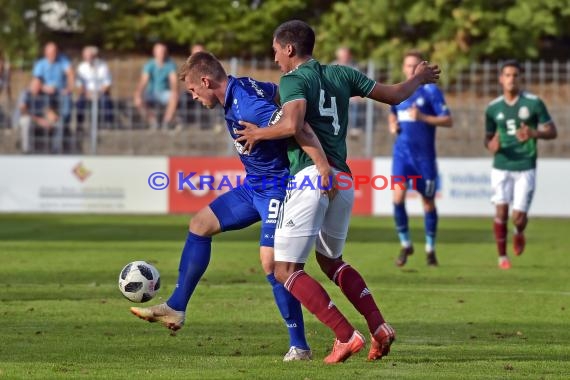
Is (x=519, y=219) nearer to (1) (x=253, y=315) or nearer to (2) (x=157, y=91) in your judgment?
(1) (x=253, y=315)

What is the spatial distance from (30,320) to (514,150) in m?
7.59

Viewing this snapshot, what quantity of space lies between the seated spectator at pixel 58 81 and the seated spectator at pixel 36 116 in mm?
98

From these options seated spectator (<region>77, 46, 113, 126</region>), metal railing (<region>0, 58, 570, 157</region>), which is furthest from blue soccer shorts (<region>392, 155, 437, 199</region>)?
seated spectator (<region>77, 46, 113, 126</region>)

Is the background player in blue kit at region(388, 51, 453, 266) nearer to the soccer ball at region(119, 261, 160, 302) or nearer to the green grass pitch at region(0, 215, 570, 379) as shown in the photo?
the green grass pitch at region(0, 215, 570, 379)

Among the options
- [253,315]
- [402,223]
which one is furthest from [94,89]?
[253,315]

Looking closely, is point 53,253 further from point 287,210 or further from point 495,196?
point 287,210

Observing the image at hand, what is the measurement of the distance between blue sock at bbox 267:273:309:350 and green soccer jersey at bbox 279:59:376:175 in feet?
2.81

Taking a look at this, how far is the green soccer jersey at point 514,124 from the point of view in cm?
1647

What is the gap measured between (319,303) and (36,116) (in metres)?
19.2

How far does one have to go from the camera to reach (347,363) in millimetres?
8836

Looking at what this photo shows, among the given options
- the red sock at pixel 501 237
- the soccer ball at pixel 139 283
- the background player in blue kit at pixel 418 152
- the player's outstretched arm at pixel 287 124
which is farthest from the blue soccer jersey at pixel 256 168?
the red sock at pixel 501 237

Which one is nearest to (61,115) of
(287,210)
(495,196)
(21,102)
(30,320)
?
(21,102)

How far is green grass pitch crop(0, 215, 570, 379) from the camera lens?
8.57 meters

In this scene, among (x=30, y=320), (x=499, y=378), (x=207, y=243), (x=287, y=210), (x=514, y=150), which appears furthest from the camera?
(x=514, y=150)
